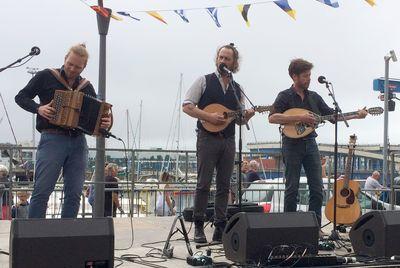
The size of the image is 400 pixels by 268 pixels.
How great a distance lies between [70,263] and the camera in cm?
365

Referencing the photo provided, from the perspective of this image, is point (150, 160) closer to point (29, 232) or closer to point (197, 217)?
point (197, 217)

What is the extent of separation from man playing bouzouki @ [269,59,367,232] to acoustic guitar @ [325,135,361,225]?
39.9 inches

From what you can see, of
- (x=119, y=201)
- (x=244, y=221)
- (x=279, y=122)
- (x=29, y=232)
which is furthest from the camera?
(x=119, y=201)

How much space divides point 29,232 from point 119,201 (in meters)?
7.09

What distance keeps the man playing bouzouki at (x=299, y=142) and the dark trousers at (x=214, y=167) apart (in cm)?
65

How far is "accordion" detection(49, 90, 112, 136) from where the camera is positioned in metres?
4.69

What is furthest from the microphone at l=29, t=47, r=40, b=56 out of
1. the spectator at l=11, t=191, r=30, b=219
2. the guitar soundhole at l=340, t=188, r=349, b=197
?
the spectator at l=11, t=191, r=30, b=219

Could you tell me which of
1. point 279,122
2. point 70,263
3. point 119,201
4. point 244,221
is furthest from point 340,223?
point 119,201

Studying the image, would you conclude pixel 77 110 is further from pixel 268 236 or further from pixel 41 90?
pixel 268 236

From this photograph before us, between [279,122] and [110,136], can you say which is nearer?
[110,136]

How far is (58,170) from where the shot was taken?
192 inches

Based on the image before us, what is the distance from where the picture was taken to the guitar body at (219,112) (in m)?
5.46

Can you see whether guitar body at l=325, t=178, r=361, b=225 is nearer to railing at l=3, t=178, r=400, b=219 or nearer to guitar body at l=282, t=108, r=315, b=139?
guitar body at l=282, t=108, r=315, b=139

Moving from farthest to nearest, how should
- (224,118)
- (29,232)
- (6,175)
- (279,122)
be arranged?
(6,175) < (279,122) < (224,118) < (29,232)
